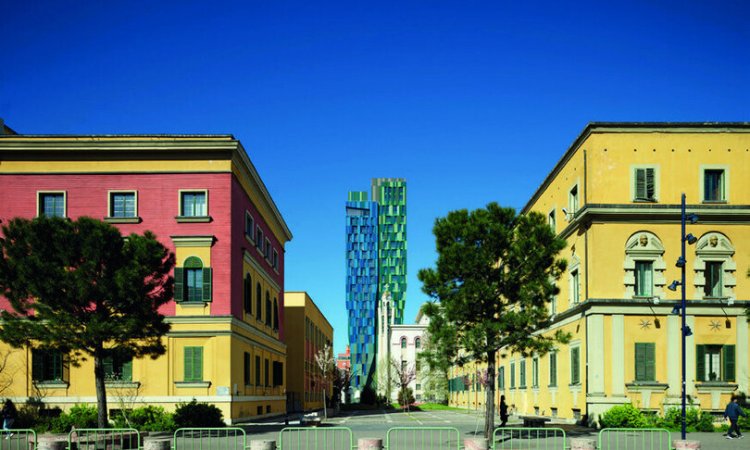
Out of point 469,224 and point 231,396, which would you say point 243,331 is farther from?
point 469,224

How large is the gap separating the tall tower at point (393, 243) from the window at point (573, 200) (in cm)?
14067

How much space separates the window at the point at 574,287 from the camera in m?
38.7

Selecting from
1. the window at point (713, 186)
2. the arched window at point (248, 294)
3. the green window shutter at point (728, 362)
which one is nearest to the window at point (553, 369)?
the green window shutter at point (728, 362)

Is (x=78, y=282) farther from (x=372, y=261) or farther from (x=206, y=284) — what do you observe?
(x=372, y=261)

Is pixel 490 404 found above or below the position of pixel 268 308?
below

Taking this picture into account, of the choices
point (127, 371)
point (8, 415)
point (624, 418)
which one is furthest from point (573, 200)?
point (8, 415)

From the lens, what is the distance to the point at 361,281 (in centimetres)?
18012

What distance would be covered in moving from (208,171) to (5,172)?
9.69 meters

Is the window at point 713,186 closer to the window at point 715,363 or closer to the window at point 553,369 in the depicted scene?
the window at point 715,363

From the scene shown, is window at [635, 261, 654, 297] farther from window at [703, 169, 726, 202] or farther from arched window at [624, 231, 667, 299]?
window at [703, 169, 726, 202]

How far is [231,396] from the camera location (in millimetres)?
35625

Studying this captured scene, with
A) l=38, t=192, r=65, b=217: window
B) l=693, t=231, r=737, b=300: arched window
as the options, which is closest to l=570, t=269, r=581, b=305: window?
l=693, t=231, r=737, b=300: arched window

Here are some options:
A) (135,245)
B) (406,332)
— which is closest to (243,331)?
(135,245)

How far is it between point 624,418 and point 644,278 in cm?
669
